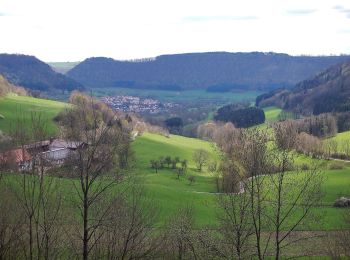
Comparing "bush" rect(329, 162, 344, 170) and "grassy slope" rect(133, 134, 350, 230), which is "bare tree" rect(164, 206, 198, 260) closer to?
"grassy slope" rect(133, 134, 350, 230)

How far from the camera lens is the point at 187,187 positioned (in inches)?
2813

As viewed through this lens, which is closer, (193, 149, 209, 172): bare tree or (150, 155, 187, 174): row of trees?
(150, 155, 187, 174): row of trees

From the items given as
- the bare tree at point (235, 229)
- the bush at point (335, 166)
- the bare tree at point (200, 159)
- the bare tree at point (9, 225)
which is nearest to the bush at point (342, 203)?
the bush at point (335, 166)

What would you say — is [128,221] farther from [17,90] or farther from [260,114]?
[260,114]

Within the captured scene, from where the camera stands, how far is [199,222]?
4769 centimetres

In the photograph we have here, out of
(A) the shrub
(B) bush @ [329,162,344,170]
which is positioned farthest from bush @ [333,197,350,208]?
(B) bush @ [329,162,344,170]

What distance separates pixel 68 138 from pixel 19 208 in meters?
4.90

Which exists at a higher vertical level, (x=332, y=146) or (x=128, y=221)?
(x=128, y=221)

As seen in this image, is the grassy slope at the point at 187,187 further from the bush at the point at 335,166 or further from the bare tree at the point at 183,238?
the bare tree at the point at 183,238

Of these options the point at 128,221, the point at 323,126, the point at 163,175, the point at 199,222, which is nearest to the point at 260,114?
the point at 323,126

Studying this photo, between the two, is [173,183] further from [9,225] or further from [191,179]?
[9,225]

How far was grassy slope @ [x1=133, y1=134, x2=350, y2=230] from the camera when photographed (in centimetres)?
5147

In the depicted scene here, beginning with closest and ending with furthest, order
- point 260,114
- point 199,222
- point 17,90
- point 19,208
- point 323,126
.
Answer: point 19,208 < point 199,222 < point 323,126 < point 17,90 < point 260,114

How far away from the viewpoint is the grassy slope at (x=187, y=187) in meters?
51.5
